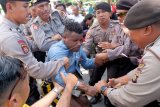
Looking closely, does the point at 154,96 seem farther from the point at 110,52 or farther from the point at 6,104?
the point at 110,52

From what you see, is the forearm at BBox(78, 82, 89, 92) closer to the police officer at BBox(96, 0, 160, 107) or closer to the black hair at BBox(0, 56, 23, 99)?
the police officer at BBox(96, 0, 160, 107)

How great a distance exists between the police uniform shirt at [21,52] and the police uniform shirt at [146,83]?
777mm

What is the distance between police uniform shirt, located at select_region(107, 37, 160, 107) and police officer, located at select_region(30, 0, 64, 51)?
1.48m

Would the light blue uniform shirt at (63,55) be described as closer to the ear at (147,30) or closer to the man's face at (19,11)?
the man's face at (19,11)

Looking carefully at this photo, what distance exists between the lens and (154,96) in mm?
2150

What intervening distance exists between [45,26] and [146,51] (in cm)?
194

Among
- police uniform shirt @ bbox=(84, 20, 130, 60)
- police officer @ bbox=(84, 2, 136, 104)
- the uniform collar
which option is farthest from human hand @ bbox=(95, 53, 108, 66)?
the uniform collar

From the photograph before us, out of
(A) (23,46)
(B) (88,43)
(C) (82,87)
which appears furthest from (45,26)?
(C) (82,87)

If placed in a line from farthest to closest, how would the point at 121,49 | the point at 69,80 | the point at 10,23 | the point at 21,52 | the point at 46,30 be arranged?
1. the point at 46,30
2. the point at 121,49
3. the point at 10,23
4. the point at 21,52
5. the point at 69,80

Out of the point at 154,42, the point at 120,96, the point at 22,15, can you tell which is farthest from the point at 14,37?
the point at 154,42

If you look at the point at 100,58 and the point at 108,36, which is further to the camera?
the point at 108,36

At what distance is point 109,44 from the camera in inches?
145

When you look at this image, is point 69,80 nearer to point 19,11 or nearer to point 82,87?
point 82,87

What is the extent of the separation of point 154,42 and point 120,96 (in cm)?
54
